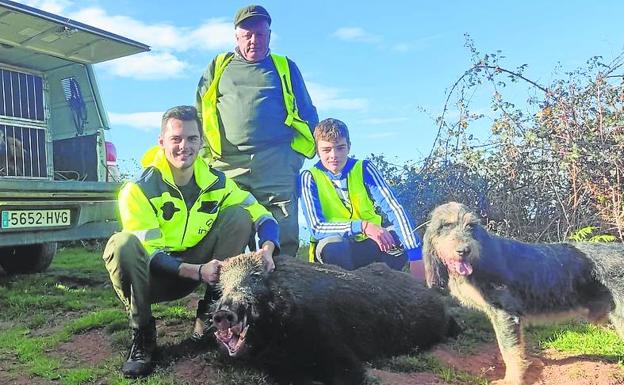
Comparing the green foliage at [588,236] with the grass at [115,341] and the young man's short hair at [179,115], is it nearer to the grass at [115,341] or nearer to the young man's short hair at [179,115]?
the grass at [115,341]

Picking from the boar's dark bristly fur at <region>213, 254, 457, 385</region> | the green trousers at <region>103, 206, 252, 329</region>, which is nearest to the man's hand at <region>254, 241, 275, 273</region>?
the boar's dark bristly fur at <region>213, 254, 457, 385</region>

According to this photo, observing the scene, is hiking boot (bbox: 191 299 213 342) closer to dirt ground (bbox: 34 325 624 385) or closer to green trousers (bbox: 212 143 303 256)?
dirt ground (bbox: 34 325 624 385)

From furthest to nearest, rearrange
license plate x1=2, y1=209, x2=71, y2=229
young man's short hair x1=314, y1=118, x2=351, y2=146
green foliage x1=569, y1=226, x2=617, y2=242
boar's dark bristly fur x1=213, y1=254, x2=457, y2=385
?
license plate x1=2, y1=209, x2=71, y2=229 < green foliage x1=569, y1=226, x2=617, y2=242 < young man's short hair x1=314, y1=118, x2=351, y2=146 < boar's dark bristly fur x1=213, y1=254, x2=457, y2=385

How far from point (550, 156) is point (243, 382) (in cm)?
446

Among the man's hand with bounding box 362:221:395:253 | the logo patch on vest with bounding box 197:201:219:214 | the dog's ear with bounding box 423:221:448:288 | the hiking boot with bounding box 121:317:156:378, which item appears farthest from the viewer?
the man's hand with bounding box 362:221:395:253

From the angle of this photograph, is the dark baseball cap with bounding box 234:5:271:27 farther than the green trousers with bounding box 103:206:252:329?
Yes

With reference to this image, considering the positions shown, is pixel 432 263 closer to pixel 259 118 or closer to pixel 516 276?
pixel 516 276

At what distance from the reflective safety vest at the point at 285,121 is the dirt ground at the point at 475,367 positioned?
186 cm

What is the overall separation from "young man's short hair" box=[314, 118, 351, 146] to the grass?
1.73 metres

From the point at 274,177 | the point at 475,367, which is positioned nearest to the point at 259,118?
the point at 274,177

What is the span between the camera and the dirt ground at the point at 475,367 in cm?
382

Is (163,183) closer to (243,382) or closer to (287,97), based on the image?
(243,382)

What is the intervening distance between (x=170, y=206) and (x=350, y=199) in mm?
1514

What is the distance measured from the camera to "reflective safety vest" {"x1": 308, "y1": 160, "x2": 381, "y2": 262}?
198 inches
